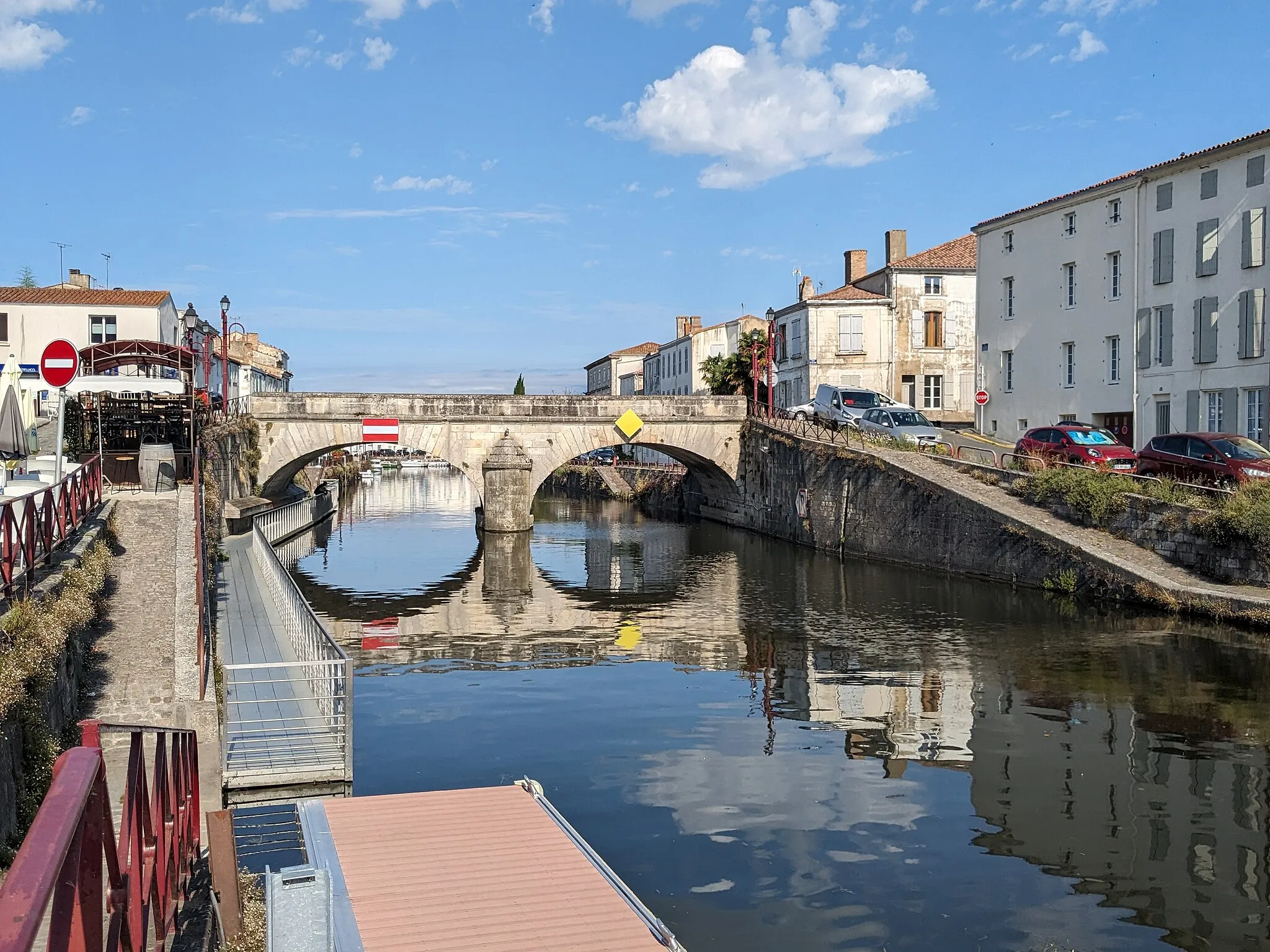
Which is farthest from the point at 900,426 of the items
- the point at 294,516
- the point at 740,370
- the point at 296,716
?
the point at 296,716

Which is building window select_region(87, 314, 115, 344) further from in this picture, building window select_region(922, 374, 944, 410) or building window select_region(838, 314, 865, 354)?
building window select_region(922, 374, 944, 410)

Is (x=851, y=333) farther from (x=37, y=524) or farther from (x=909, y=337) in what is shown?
(x=37, y=524)

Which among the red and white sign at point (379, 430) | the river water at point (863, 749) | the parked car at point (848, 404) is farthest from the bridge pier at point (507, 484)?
the river water at point (863, 749)

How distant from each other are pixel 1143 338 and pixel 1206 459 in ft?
35.8

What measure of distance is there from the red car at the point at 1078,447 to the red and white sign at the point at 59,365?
23.2 m

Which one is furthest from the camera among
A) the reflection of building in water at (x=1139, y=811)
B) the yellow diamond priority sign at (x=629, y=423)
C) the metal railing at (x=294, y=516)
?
the yellow diamond priority sign at (x=629, y=423)

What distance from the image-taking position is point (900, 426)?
1548 inches

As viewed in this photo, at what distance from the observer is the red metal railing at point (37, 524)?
37.2 feet

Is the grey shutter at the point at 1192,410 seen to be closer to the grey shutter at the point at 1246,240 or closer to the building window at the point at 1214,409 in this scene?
the building window at the point at 1214,409

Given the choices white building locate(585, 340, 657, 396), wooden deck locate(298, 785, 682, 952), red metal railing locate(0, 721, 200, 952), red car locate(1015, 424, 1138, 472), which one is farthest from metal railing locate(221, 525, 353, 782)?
white building locate(585, 340, 657, 396)

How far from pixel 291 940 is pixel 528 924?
1658mm

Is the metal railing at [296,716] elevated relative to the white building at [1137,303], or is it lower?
lower

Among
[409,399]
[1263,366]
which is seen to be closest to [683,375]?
[409,399]

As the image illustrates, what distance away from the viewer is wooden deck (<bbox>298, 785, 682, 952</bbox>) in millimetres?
7586
